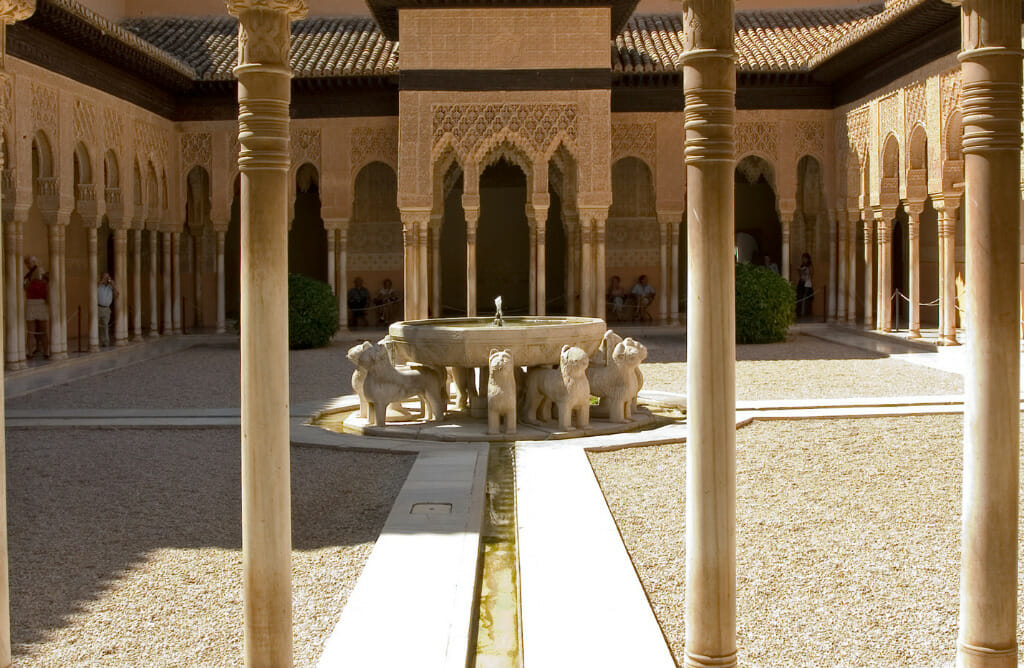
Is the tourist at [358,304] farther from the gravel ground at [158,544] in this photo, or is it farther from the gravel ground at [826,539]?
the gravel ground at [826,539]

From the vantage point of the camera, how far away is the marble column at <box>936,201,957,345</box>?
1839 cm

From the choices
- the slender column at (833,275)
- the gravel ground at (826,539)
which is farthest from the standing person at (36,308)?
the slender column at (833,275)

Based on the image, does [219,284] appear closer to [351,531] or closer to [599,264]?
[599,264]

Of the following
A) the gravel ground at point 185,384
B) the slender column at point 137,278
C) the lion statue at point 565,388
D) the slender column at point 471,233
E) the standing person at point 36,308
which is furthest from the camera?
the slender column at point 137,278

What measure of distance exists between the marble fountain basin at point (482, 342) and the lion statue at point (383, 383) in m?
0.21

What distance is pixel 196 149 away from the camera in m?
23.6

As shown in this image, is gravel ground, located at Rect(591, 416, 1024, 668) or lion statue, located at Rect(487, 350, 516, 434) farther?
lion statue, located at Rect(487, 350, 516, 434)

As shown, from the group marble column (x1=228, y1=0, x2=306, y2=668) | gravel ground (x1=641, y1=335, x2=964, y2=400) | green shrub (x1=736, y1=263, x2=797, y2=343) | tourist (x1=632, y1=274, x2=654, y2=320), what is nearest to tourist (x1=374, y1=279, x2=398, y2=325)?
tourist (x1=632, y1=274, x2=654, y2=320)

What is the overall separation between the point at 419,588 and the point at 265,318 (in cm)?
221

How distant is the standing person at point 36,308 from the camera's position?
61.2 ft

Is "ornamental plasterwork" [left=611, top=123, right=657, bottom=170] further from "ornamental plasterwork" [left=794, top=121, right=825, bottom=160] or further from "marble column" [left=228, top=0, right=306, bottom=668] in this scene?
"marble column" [left=228, top=0, right=306, bottom=668]

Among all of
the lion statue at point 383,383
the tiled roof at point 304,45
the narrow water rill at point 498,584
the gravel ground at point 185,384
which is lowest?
the narrow water rill at point 498,584

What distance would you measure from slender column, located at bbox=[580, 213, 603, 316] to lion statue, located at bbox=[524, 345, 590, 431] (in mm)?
10121

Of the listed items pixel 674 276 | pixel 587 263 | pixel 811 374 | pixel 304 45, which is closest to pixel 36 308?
pixel 304 45
